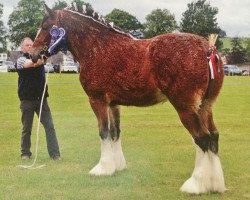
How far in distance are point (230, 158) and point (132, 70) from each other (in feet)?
11.6

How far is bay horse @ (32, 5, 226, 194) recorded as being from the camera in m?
8.27

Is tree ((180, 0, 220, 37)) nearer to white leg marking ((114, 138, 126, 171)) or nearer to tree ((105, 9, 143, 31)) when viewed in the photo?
tree ((105, 9, 143, 31))

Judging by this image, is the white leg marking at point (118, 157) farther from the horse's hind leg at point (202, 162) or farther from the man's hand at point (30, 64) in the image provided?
the man's hand at point (30, 64)

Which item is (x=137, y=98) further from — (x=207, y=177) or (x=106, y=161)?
(x=207, y=177)

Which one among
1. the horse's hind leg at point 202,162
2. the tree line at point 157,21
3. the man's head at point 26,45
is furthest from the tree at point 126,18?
the horse's hind leg at point 202,162

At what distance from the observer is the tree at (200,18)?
103 meters

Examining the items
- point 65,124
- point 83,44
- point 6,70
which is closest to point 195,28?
point 6,70

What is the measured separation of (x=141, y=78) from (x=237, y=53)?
293 feet

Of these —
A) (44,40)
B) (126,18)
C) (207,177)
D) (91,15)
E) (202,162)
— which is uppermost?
(126,18)

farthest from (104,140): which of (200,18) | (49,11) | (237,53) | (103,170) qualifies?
(200,18)

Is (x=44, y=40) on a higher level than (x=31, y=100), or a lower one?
higher

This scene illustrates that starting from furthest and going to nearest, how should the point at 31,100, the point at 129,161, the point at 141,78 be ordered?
the point at 31,100 < the point at 129,161 < the point at 141,78

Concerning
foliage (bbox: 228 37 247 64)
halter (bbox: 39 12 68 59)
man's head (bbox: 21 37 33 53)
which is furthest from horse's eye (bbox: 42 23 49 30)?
foliage (bbox: 228 37 247 64)

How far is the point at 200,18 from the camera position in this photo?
350 ft
